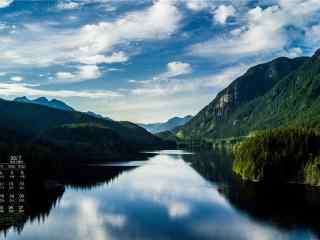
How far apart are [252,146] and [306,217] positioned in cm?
7482

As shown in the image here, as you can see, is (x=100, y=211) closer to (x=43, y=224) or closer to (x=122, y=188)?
(x=43, y=224)

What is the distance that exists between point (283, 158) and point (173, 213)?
227ft

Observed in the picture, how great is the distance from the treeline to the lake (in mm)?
10330

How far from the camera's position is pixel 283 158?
16175 cm

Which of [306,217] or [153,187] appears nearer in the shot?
[306,217]

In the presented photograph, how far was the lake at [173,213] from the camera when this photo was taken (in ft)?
297

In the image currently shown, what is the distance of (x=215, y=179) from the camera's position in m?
180

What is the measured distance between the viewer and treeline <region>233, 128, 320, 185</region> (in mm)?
157250

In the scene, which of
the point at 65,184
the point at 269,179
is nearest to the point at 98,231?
the point at 65,184
